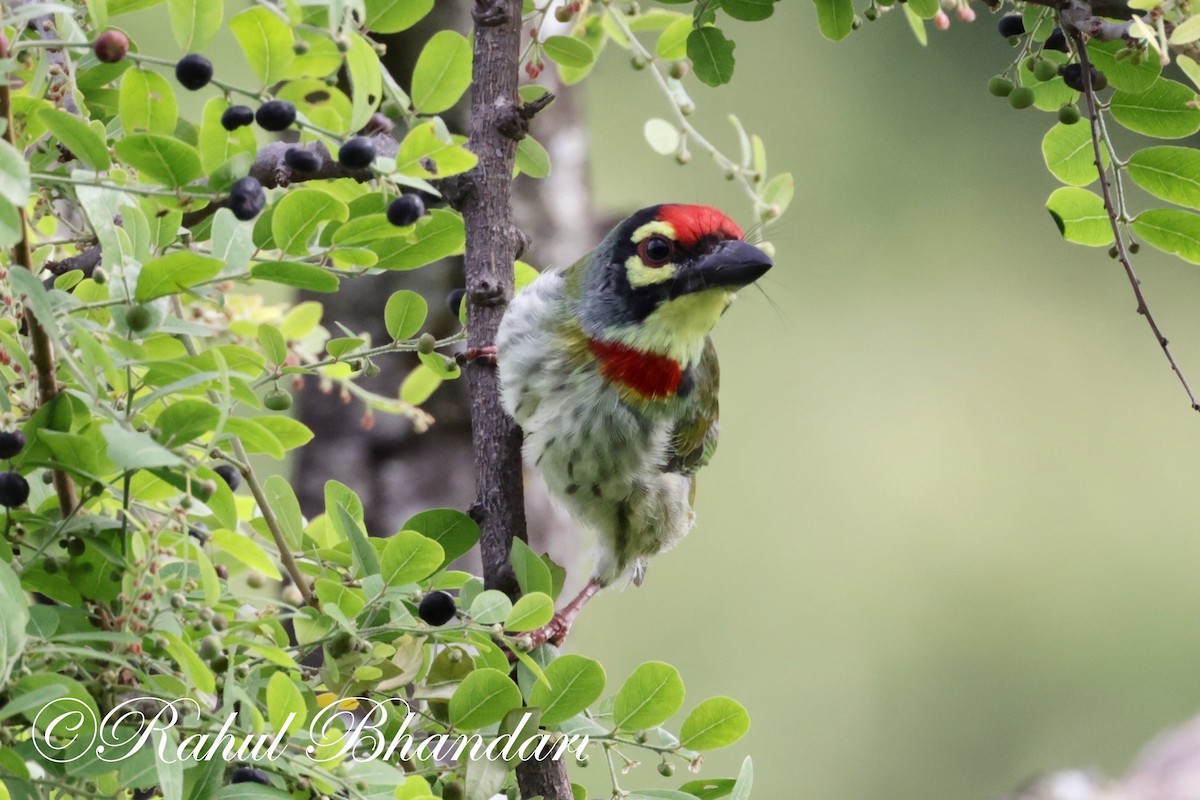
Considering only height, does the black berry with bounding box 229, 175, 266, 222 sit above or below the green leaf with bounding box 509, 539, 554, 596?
above

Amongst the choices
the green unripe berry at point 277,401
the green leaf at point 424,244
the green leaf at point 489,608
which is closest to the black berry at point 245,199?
the green leaf at point 424,244

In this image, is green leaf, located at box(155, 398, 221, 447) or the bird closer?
green leaf, located at box(155, 398, 221, 447)

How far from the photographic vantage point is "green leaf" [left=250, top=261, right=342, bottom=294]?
1444mm

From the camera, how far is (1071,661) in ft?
35.1

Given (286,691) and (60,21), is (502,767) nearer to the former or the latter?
(286,691)

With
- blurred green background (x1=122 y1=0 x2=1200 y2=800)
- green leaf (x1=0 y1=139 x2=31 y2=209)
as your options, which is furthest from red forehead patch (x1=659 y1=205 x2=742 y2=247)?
blurred green background (x1=122 y1=0 x2=1200 y2=800)

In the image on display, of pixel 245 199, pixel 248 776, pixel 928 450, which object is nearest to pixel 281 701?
pixel 248 776

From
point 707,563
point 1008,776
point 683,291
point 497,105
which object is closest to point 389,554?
point 497,105

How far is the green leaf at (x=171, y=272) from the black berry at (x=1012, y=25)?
1379 millimetres

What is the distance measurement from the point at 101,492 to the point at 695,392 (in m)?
1.68

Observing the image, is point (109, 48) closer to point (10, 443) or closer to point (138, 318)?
point (138, 318)

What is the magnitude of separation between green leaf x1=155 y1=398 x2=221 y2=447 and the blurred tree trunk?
2491mm

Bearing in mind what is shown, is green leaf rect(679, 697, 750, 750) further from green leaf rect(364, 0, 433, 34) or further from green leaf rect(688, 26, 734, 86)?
green leaf rect(688, 26, 734, 86)

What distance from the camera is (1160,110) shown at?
2.03 meters
